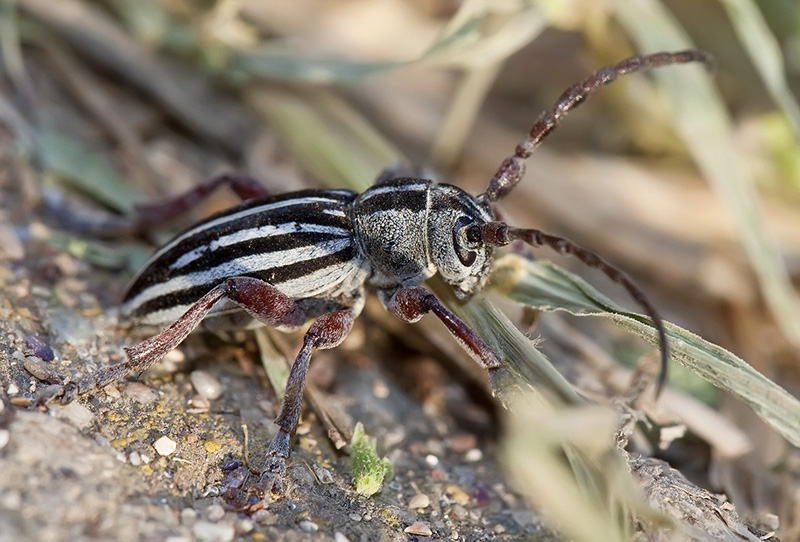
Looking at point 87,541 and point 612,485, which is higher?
point 612,485

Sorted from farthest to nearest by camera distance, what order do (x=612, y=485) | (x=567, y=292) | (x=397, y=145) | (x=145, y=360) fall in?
(x=397, y=145) → (x=567, y=292) → (x=145, y=360) → (x=612, y=485)

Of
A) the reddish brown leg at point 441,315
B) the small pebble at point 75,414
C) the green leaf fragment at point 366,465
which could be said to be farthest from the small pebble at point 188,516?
the reddish brown leg at point 441,315

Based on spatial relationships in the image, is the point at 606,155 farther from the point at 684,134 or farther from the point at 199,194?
the point at 199,194

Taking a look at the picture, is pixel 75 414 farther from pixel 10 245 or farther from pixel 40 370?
pixel 10 245

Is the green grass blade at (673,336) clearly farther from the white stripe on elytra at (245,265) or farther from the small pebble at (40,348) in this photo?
the small pebble at (40,348)

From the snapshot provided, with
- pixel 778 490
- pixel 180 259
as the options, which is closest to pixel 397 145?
pixel 180 259

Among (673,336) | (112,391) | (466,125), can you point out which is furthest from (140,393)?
(466,125)
